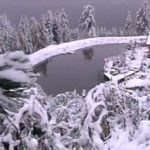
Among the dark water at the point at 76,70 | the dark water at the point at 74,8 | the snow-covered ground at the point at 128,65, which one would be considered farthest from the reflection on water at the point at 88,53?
the dark water at the point at 74,8

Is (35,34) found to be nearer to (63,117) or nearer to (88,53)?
(88,53)

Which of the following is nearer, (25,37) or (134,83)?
(134,83)

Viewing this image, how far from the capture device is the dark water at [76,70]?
108ft

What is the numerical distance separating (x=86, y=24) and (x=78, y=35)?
686 cm

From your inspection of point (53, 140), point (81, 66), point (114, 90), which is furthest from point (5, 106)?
point (81, 66)

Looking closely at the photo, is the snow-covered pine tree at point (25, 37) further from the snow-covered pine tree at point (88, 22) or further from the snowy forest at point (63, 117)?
the snowy forest at point (63, 117)

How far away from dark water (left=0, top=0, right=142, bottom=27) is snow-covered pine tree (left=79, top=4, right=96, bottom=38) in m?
35.9

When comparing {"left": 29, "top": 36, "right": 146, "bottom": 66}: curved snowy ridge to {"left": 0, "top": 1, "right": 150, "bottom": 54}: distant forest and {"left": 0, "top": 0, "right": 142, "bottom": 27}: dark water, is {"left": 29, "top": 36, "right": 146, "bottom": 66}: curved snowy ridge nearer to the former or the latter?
{"left": 0, "top": 1, "right": 150, "bottom": 54}: distant forest

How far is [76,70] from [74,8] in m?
82.9

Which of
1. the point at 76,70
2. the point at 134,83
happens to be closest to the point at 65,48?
the point at 76,70

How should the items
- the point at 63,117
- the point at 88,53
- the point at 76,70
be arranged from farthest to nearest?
1. the point at 88,53
2. the point at 76,70
3. the point at 63,117

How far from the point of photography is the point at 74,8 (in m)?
119

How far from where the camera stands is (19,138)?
3.79 meters

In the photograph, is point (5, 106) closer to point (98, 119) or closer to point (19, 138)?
point (19, 138)
